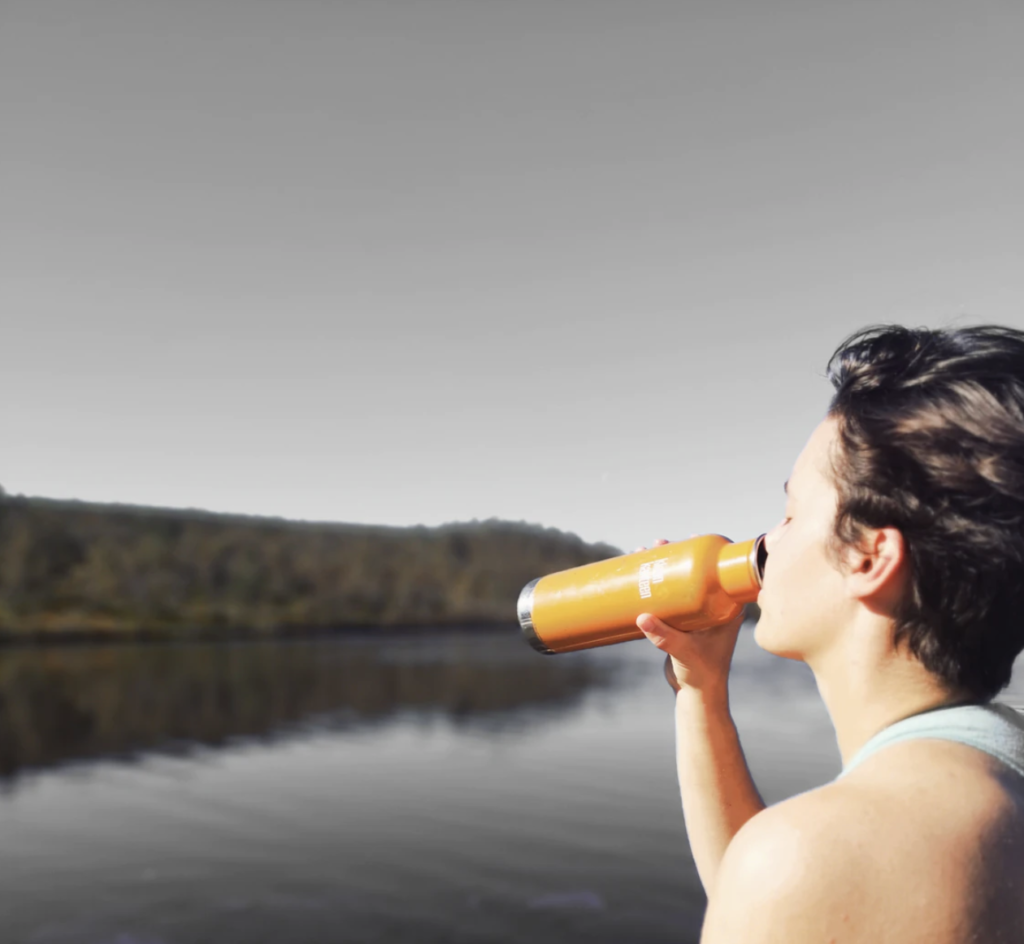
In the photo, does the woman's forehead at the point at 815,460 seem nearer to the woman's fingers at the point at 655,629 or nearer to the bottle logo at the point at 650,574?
the woman's fingers at the point at 655,629

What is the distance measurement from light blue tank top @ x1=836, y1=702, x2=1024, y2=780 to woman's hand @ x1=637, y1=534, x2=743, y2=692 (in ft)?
2.25

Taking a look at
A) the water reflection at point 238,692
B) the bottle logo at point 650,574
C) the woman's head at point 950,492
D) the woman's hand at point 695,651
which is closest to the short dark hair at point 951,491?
the woman's head at point 950,492

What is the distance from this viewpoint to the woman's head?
1.12m

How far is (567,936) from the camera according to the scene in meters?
7.64

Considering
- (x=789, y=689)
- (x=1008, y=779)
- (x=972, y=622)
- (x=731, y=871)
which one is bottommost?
(x=789, y=689)

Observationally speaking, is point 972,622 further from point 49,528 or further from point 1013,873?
point 49,528

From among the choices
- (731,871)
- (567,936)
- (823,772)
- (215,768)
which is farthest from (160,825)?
(731,871)

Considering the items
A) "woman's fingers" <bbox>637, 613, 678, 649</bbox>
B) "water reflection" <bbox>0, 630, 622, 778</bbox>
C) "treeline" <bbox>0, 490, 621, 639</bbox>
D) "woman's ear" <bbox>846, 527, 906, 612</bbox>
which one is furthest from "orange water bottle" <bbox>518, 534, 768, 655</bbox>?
"treeline" <bbox>0, 490, 621, 639</bbox>

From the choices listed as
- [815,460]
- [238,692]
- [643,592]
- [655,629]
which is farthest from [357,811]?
[238,692]

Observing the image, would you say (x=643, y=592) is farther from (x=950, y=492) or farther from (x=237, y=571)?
(x=237, y=571)

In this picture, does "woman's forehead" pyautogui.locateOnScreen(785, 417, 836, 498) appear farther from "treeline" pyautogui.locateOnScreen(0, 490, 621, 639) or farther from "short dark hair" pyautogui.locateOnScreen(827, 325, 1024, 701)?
"treeline" pyautogui.locateOnScreen(0, 490, 621, 639)

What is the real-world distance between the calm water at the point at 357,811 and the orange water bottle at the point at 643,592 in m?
0.56

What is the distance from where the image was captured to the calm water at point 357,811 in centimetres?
808

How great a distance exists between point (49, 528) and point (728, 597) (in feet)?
211
